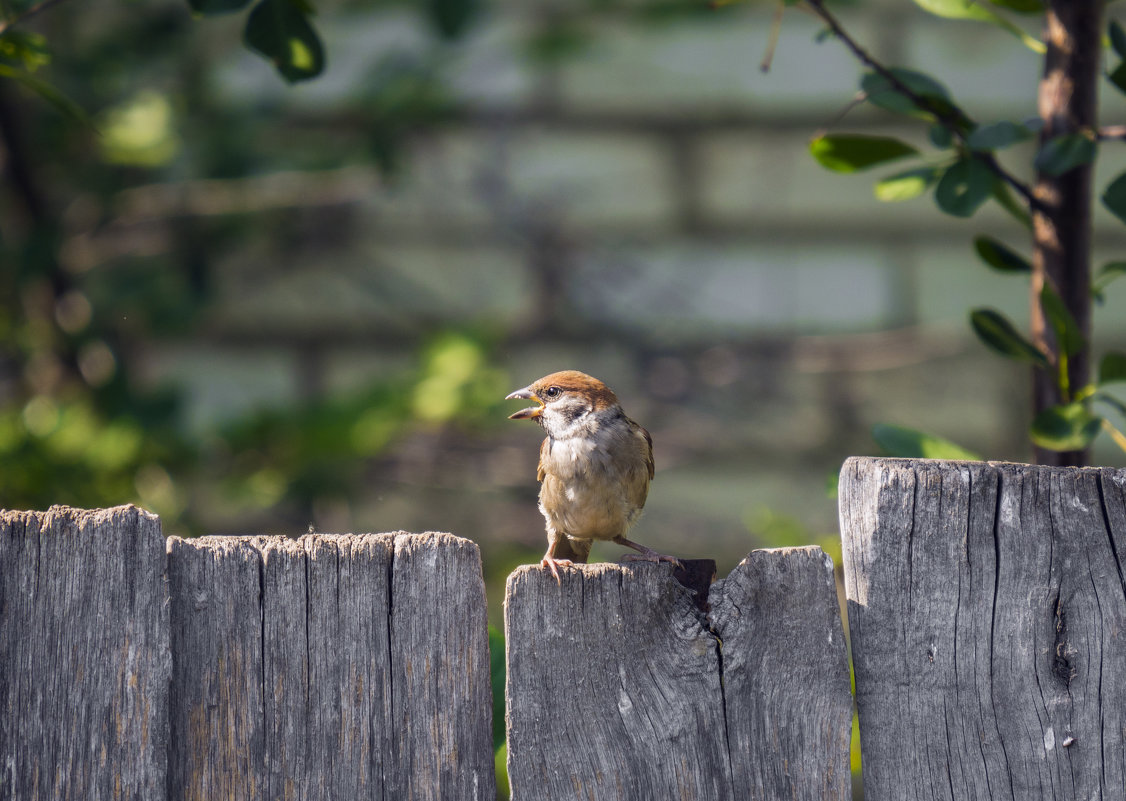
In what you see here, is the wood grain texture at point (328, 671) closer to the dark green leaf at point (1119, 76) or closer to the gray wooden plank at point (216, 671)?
the gray wooden plank at point (216, 671)

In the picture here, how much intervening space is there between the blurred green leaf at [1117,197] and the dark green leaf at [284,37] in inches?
56.4

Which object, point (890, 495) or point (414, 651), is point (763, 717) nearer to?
point (890, 495)

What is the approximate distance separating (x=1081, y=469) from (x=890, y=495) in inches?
A: 11.1

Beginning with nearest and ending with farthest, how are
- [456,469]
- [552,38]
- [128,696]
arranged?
[128,696] < [552,38] < [456,469]

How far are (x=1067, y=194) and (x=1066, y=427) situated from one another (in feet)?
1.77

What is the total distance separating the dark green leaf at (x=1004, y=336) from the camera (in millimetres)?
1907

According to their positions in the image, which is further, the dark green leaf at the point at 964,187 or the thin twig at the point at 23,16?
the dark green leaf at the point at 964,187

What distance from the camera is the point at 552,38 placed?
357 centimetres

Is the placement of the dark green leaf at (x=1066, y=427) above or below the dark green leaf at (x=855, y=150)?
below

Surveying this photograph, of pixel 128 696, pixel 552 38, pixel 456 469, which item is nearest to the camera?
pixel 128 696

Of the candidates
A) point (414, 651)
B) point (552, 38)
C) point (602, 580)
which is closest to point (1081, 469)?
point (602, 580)

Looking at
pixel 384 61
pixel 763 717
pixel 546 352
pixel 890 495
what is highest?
pixel 384 61

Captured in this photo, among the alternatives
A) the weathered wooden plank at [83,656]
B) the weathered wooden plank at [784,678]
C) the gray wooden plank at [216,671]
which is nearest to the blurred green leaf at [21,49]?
the weathered wooden plank at [83,656]

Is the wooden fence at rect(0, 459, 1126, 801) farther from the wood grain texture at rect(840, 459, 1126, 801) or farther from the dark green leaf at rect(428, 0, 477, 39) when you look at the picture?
the dark green leaf at rect(428, 0, 477, 39)
